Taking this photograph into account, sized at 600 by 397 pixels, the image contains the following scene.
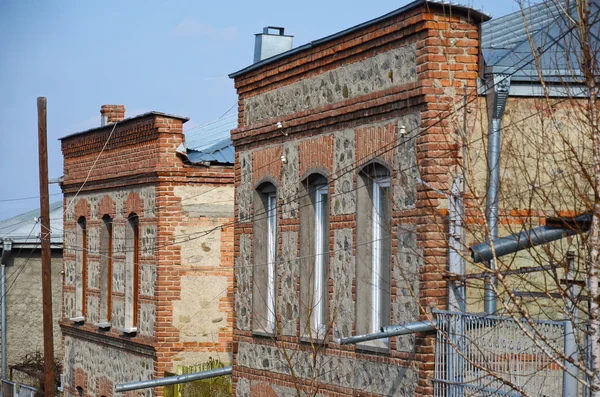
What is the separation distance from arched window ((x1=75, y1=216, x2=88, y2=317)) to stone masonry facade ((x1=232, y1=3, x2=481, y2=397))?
8.65 m

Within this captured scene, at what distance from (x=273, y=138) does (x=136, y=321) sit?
23.9 feet

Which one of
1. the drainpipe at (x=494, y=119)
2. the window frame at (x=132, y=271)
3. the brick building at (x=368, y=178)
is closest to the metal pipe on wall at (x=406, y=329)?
the brick building at (x=368, y=178)

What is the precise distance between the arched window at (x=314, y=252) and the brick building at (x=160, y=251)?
5.91m

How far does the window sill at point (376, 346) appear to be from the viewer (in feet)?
43.3

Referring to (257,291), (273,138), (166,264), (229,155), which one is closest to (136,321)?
(166,264)

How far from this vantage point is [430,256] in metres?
12.2

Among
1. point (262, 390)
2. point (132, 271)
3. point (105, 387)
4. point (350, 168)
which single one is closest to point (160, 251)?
point (132, 271)

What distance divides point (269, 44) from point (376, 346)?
24.6ft

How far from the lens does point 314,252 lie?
1506cm

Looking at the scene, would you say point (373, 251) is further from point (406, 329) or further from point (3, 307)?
point (3, 307)

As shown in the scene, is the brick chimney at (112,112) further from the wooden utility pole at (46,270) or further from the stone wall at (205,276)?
the stone wall at (205,276)

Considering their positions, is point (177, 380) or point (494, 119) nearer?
point (494, 119)

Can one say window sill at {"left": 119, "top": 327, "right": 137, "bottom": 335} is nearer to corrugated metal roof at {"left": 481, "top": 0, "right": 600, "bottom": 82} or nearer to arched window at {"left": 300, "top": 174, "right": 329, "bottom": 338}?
arched window at {"left": 300, "top": 174, "right": 329, "bottom": 338}

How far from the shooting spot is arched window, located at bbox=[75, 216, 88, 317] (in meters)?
25.1
